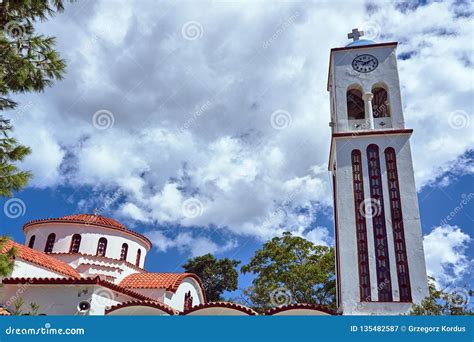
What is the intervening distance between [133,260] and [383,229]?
13.4 meters

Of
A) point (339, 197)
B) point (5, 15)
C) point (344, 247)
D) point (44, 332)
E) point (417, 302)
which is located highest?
point (339, 197)

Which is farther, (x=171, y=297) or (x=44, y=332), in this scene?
(x=171, y=297)

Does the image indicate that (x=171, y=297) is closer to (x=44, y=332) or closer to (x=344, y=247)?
(x=344, y=247)

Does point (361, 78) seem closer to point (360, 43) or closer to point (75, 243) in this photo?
point (360, 43)

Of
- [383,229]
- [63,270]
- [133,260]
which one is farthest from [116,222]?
[383,229]

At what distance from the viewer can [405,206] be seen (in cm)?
1834

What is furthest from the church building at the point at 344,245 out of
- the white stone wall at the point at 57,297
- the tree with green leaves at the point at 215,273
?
the tree with green leaves at the point at 215,273

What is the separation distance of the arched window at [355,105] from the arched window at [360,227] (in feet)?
12.5

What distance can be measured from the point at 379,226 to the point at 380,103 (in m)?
8.04

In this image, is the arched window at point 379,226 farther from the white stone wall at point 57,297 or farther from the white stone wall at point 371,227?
the white stone wall at point 57,297

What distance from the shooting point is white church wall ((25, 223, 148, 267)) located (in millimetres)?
21109

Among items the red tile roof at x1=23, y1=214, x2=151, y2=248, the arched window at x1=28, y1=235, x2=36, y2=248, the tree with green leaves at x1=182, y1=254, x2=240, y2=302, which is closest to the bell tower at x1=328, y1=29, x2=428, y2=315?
the red tile roof at x1=23, y1=214, x2=151, y2=248

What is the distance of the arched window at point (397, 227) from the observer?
1677cm

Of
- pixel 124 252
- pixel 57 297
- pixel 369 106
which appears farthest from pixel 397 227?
pixel 57 297
